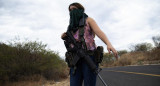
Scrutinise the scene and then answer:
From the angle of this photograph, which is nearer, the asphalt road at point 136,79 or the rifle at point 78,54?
the rifle at point 78,54

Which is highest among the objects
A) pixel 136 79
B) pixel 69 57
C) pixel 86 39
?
pixel 86 39

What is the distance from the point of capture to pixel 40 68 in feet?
45.8

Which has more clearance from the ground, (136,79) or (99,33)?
(99,33)

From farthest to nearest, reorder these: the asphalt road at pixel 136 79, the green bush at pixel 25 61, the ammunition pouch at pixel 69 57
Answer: the green bush at pixel 25 61 → the asphalt road at pixel 136 79 → the ammunition pouch at pixel 69 57

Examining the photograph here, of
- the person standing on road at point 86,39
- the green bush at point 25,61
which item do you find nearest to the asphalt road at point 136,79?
the person standing on road at point 86,39

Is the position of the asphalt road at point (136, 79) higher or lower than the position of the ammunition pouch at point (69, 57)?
lower

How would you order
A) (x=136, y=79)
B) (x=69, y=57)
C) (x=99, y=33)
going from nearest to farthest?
(x=99, y=33) < (x=69, y=57) < (x=136, y=79)

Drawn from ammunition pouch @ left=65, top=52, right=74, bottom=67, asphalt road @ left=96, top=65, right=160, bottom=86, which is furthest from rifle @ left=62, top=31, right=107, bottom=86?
asphalt road @ left=96, top=65, right=160, bottom=86

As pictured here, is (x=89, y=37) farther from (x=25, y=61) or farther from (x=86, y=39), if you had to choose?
(x=25, y=61)

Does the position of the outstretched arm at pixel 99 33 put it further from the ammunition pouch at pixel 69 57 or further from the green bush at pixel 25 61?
the green bush at pixel 25 61

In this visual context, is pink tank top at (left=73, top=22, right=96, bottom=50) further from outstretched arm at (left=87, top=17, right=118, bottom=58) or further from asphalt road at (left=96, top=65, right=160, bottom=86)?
asphalt road at (left=96, top=65, right=160, bottom=86)

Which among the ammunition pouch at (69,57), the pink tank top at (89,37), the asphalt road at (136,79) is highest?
the pink tank top at (89,37)

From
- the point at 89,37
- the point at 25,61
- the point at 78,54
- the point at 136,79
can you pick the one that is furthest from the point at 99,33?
the point at 25,61

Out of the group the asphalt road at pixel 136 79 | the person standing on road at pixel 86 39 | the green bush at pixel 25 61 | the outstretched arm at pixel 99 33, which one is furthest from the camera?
the green bush at pixel 25 61
